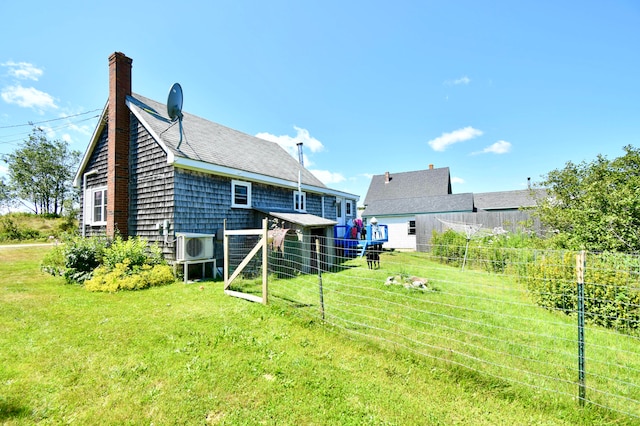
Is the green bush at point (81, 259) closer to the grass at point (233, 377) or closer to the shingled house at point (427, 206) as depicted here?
the grass at point (233, 377)

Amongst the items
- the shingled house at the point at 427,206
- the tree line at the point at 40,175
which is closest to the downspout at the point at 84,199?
the shingled house at the point at 427,206

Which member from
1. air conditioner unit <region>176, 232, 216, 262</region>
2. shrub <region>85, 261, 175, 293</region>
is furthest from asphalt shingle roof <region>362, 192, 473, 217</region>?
shrub <region>85, 261, 175, 293</region>

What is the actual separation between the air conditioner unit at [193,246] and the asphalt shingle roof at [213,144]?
248 centimetres

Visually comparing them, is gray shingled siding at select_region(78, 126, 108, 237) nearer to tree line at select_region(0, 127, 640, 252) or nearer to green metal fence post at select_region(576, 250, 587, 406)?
green metal fence post at select_region(576, 250, 587, 406)

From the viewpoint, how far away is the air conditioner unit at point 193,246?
7.76 m

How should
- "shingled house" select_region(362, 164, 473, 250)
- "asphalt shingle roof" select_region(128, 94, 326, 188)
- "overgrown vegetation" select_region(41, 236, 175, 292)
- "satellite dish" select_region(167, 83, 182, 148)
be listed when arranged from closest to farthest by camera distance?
"overgrown vegetation" select_region(41, 236, 175, 292) < "satellite dish" select_region(167, 83, 182, 148) < "asphalt shingle roof" select_region(128, 94, 326, 188) < "shingled house" select_region(362, 164, 473, 250)

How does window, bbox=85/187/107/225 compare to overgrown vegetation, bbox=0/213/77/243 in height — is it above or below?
above

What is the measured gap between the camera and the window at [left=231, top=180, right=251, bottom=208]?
10.2 meters

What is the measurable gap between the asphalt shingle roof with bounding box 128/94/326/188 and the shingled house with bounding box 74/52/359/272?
0.19 ft

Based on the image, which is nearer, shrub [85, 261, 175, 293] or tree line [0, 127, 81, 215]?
shrub [85, 261, 175, 293]

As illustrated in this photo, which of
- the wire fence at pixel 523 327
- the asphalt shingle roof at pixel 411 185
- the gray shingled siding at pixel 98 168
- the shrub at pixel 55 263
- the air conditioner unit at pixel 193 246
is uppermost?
the asphalt shingle roof at pixel 411 185

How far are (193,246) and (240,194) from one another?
10.5ft

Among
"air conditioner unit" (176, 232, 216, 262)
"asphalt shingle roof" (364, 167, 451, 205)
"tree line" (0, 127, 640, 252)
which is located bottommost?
"air conditioner unit" (176, 232, 216, 262)

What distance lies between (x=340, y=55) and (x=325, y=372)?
12.6m
